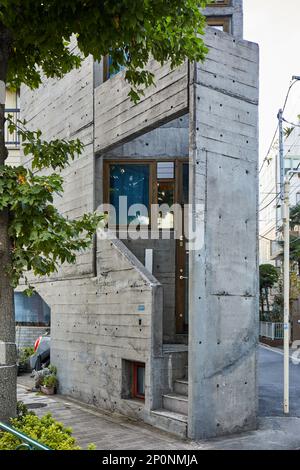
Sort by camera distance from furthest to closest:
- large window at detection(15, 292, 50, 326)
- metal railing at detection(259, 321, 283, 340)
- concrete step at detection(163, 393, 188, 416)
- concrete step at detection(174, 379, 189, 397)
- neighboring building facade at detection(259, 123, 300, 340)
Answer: neighboring building facade at detection(259, 123, 300, 340) → metal railing at detection(259, 321, 283, 340) → large window at detection(15, 292, 50, 326) → concrete step at detection(174, 379, 189, 397) → concrete step at detection(163, 393, 188, 416)

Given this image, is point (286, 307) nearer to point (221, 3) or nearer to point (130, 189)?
point (130, 189)

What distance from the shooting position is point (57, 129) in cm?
1370

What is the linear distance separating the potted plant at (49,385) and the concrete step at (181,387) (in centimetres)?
441

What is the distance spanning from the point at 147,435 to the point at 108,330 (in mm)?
2705

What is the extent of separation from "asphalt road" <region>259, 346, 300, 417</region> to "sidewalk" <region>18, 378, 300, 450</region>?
0.68 m

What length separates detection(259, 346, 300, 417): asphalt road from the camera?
10305 millimetres

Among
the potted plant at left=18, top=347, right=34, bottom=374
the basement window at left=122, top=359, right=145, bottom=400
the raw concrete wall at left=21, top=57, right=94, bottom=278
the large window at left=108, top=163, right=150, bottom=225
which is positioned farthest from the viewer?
the potted plant at left=18, top=347, right=34, bottom=374

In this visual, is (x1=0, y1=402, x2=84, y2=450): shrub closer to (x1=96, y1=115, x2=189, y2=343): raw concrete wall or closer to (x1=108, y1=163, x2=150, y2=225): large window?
(x1=96, y1=115, x2=189, y2=343): raw concrete wall

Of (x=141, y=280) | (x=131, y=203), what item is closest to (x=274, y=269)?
(x=131, y=203)

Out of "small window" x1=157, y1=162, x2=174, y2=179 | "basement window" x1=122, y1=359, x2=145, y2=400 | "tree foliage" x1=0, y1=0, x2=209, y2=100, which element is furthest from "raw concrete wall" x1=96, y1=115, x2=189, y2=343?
"tree foliage" x1=0, y1=0, x2=209, y2=100

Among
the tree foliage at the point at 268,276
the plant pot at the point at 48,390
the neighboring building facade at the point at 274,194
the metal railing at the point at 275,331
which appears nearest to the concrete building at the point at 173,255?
the plant pot at the point at 48,390

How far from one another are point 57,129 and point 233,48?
5865mm

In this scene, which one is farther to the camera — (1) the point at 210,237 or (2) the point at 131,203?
(2) the point at 131,203
